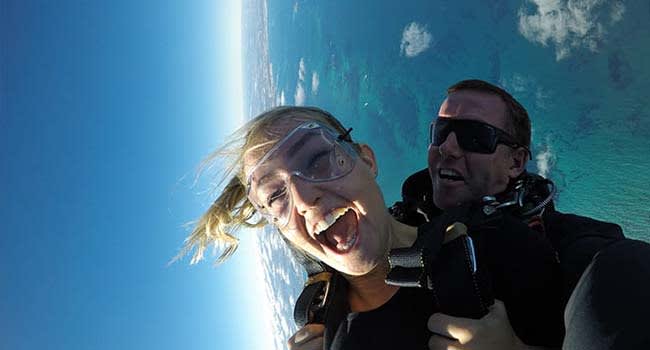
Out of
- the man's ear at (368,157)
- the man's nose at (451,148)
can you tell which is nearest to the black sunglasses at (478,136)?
the man's nose at (451,148)

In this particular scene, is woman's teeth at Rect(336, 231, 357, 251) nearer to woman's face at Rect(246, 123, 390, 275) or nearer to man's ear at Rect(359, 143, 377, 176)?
woman's face at Rect(246, 123, 390, 275)

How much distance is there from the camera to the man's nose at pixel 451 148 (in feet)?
8.02

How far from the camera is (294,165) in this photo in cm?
147

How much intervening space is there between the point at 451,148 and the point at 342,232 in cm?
139

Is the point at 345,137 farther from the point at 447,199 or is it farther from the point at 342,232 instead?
the point at 447,199

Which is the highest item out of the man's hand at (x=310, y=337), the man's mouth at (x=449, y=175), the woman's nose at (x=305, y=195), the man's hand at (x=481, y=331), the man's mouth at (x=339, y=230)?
the woman's nose at (x=305, y=195)

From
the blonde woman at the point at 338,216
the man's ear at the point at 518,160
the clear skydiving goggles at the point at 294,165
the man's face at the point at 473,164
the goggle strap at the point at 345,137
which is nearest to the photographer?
the blonde woman at the point at 338,216

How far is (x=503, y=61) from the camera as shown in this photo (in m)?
10.2

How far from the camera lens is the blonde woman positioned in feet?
3.88

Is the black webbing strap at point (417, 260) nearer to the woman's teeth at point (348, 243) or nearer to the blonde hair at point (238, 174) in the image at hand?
the woman's teeth at point (348, 243)

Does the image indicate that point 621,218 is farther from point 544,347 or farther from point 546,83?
point 544,347

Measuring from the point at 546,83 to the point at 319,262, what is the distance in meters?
9.47

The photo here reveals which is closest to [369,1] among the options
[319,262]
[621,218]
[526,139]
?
[621,218]

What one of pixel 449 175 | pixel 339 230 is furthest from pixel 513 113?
pixel 339 230
